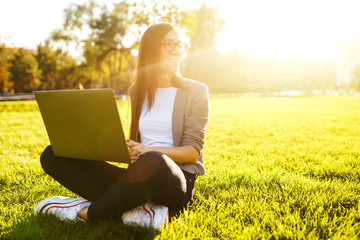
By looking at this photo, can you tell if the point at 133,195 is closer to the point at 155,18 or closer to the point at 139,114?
the point at 139,114

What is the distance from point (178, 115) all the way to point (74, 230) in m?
1.27

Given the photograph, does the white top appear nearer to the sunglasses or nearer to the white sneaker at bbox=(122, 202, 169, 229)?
the sunglasses

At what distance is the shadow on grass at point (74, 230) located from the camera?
220 centimetres

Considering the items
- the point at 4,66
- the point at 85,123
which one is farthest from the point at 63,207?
the point at 4,66

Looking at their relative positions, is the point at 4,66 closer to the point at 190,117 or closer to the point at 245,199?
the point at 190,117

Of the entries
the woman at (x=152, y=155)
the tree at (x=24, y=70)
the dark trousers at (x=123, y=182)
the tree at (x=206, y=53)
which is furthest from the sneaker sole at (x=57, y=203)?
the tree at (x=24, y=70)

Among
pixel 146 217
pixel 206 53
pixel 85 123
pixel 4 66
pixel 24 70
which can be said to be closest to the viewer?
pixel 85 123

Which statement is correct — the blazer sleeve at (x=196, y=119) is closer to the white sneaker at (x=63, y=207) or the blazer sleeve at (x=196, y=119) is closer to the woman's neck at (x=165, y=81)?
the woman's neck at (x=165, y=81)

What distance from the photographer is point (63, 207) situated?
2445 millimetres

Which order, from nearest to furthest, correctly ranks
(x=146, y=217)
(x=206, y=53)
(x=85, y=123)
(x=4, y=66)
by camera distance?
1. (x=85, y=123)
2. (x=146, y=217)
3. (x=4, y=66)
4. (x=206, y=53)

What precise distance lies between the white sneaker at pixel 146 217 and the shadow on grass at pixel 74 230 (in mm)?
53

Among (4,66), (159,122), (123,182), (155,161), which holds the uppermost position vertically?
(4,66)

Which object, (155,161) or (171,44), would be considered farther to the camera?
(171,44)

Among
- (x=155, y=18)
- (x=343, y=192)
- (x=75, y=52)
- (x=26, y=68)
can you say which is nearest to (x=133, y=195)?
(x=343, y=192)
